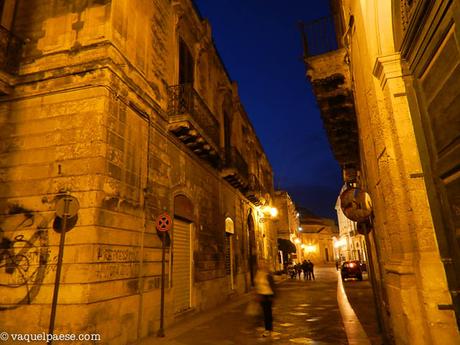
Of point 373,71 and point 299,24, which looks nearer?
point 373,71

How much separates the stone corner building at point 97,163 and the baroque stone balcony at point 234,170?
380cm

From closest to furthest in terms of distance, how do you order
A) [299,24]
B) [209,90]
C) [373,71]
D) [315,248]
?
[373,71], [299,24], [209,90], [315,248]

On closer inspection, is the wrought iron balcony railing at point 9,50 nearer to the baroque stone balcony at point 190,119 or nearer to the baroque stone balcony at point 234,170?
the baroque stone balcony at point 190,119

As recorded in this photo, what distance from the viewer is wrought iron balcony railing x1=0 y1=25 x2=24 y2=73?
23.3 feet

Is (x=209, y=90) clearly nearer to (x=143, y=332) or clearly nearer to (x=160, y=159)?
(x=160, y=159)

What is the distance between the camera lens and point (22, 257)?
6.02 m

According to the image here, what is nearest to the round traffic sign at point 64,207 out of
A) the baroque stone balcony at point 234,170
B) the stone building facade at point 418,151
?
the stone building facade at point 418,151

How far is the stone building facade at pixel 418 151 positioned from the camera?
3375mm

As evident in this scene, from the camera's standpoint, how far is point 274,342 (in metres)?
6.40

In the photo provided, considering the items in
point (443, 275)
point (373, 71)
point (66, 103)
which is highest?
point (66, 103)

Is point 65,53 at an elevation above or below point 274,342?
above

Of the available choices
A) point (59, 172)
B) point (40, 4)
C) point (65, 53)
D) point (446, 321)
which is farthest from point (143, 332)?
point (40, 4)

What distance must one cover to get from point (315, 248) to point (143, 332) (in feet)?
228

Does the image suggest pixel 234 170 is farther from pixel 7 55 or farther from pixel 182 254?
pixel 7 55
